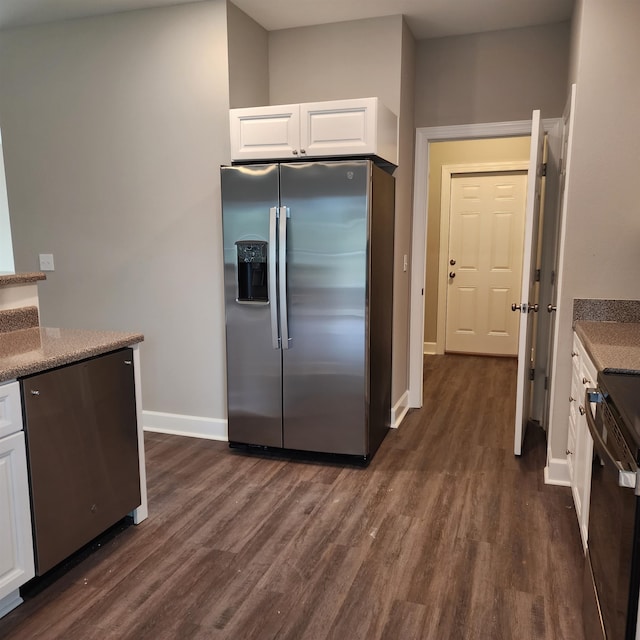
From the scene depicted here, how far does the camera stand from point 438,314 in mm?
6238

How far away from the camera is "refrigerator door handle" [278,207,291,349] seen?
302 cm

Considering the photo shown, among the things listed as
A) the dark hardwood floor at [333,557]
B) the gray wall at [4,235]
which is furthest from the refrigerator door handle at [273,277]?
the gray wall at [4,235]

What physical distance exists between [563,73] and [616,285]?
1.65 meters

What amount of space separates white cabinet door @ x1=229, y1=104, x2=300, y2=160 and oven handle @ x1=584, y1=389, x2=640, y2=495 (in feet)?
6.65

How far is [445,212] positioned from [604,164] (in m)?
3.42

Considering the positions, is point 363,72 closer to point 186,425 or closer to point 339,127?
point 339,127

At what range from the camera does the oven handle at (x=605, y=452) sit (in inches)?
47.9

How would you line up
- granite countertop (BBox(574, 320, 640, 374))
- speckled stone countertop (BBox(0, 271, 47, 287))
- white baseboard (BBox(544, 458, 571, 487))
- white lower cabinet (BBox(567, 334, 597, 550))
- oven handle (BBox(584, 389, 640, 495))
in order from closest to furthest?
oven handle (BBox(584, 389, 640, 495)) → granite countertop (BBox(574, 320, 640, 374)) → white lower cabinet (BBox(567, 334, 597, 550)) → speckled stone countertop (BBox(0, 271, 47, 287)) → white baseboard (BBox(544, 458, 571, 487))

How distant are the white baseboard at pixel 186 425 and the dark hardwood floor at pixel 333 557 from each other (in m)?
0.17

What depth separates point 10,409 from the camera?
1.87 m

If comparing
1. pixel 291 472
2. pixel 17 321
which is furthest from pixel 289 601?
pixel 17 321

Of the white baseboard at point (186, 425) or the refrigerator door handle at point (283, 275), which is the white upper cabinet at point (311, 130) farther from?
the white baseboard at point (186, 425)

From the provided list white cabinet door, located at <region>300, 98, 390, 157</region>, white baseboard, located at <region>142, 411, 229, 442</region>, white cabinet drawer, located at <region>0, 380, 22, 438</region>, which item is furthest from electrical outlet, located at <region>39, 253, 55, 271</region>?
white cabinet drawer, located at <region>0, 380, 22, 438</region>

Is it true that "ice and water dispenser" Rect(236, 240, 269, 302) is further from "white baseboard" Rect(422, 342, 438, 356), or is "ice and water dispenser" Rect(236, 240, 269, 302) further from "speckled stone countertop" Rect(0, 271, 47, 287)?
"white baseboard" Rect(422, 342, 438, 356)
